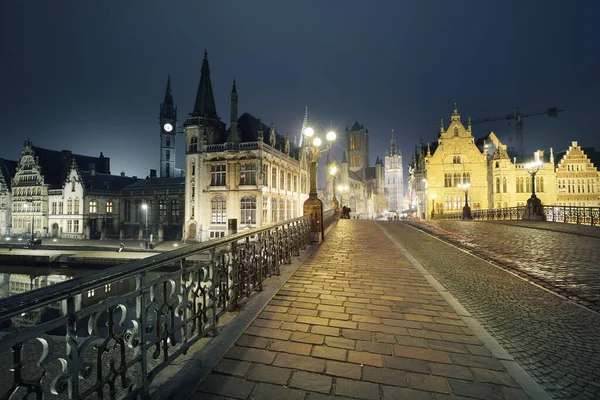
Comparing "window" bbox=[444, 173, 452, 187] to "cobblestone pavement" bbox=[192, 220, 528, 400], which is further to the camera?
"window" bbox=[444, 173, 452, 187]

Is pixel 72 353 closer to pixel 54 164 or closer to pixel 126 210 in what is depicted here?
pixel 126 210

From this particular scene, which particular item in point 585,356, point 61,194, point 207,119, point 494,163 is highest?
point 207,119

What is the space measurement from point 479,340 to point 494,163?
123 ft

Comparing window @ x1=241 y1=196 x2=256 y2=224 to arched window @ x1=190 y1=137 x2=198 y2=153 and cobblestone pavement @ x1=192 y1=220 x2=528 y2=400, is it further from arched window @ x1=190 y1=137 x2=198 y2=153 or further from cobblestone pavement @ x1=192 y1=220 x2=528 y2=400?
cobblestone pavement @ x1=192 y1=220 x2=528 y2=400

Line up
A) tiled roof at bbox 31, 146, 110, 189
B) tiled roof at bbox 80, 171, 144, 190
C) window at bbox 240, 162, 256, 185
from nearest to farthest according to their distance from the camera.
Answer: window at bbox 240, 162, 256, 185, tiled roof at bbox 80, 171, 144, 190, tiled roof at bbox 31, 146, 110, 189

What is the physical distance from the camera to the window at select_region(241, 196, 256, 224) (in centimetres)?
2919

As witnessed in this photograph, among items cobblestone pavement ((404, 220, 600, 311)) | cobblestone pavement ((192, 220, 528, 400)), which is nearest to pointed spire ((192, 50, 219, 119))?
cobblestone pavement ((404, 220, 600, 311))

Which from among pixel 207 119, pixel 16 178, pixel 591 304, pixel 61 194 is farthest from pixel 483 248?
pixel 16 178

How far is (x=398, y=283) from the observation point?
4.98 meters

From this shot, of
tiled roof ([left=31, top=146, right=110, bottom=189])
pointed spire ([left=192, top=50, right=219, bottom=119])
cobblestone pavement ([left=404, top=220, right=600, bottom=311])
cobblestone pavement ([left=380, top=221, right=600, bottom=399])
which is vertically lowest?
cobblestone pavement ([left=380, top=221, right=600, bottom=399])

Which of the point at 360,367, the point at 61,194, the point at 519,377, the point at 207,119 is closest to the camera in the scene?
the point at 519,377

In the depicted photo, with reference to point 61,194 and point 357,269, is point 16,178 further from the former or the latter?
point 357,269

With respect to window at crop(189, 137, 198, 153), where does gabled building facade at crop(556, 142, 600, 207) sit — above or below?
below

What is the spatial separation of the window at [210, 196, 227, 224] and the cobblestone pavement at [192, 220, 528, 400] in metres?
26.5
